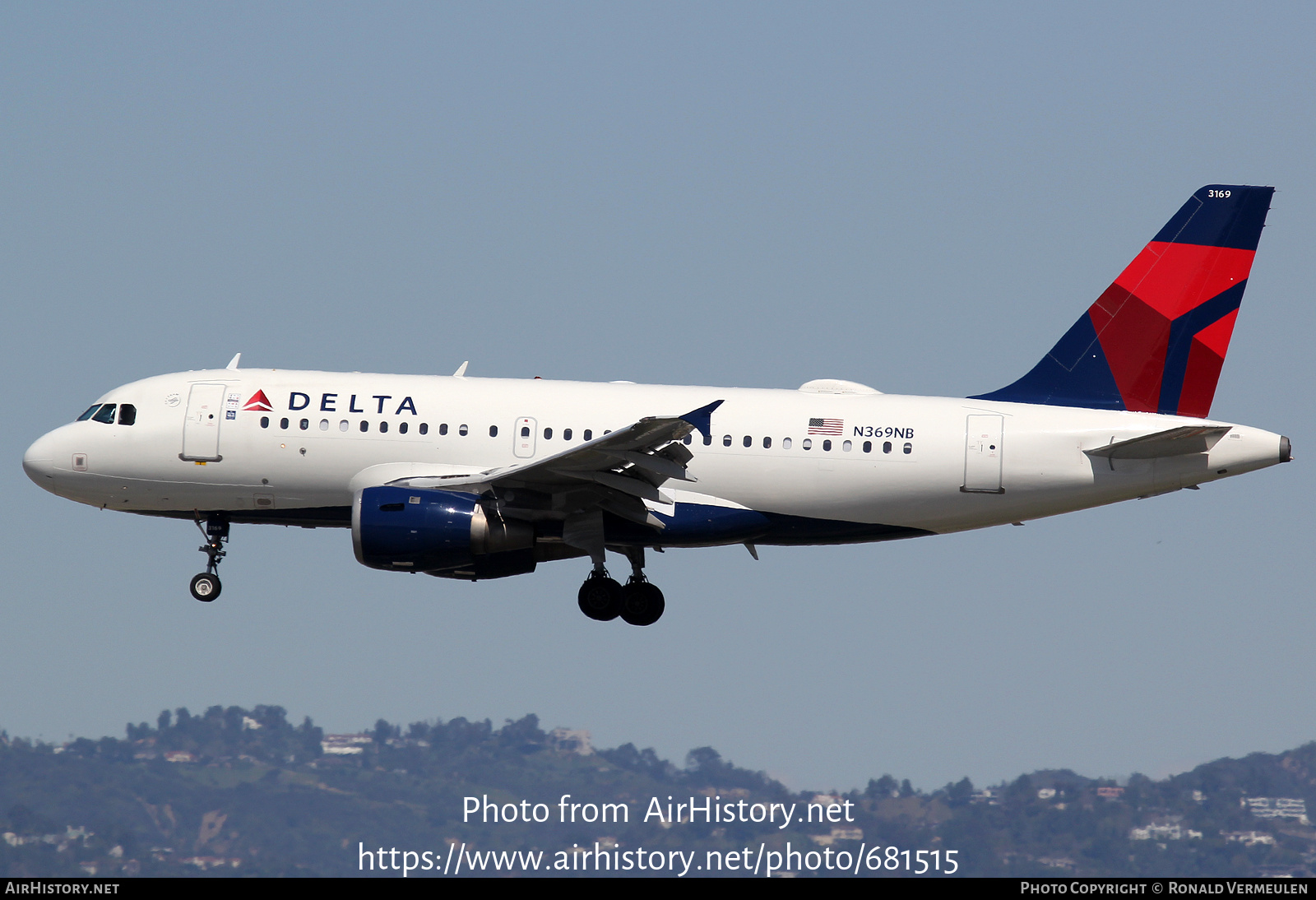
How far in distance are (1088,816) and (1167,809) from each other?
3157 millimetres

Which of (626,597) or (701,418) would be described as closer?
(701,418)

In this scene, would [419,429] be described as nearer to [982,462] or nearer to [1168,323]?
[982,462]

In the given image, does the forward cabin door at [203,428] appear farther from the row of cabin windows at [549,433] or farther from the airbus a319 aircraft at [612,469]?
the row of cabin windows at [549,433]

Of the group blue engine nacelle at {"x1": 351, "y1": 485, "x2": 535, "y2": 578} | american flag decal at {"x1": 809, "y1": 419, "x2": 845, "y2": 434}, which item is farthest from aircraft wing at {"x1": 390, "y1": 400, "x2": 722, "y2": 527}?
american flag decal at {"x1": 809, "y1": 419, "x2": 845, "y2": 434}

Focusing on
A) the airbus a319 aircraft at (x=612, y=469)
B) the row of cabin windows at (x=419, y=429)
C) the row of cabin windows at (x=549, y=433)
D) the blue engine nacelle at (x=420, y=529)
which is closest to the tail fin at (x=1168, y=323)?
the airbus a319 aircraft at (x=612, y=469)

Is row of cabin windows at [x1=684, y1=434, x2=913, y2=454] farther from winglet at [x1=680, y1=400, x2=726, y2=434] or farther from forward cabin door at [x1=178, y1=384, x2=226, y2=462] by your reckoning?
forward cabin door at [x1=178, y1=384, x2=226, y2=462]

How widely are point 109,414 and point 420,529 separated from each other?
7.99 meters

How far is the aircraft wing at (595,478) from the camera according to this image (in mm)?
29438

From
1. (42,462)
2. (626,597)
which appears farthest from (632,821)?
(42,462)

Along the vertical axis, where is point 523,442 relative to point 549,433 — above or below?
below

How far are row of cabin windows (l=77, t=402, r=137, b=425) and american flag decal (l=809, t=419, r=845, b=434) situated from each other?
14.3 m

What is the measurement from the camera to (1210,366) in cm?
3381

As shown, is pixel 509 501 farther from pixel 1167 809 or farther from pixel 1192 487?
pixel 1167 809

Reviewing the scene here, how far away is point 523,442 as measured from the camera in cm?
3238
